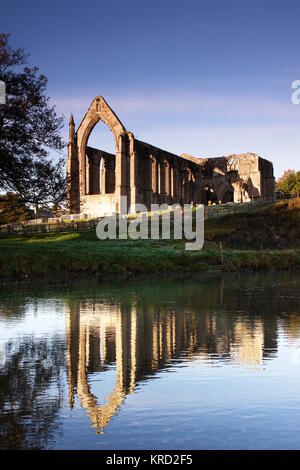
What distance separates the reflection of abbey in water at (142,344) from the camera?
669cm

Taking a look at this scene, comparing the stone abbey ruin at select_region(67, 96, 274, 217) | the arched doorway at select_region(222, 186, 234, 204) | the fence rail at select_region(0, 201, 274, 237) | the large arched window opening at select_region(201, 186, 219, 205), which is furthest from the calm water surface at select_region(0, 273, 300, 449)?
the large arched window opening at select_region(201, 186, 219, 205)

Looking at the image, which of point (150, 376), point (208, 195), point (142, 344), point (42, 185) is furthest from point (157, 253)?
point (208, 195)

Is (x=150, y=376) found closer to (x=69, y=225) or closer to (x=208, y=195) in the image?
(x=69, y=225)

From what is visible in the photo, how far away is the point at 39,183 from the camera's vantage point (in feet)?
87.5

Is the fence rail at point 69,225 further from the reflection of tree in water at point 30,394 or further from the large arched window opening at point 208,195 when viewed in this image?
the reflection of tree in water at point 30,394

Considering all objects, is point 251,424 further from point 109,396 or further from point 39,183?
point 39,183

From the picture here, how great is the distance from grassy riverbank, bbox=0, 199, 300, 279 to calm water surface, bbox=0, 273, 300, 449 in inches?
487

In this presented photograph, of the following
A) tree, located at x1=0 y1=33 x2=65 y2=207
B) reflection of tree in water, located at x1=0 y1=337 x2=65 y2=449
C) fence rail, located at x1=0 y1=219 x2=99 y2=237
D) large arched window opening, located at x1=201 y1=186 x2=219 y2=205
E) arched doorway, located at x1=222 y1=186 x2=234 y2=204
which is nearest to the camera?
reflection of tree in water, located at x1=0 y1=337 x2=65 y2=449

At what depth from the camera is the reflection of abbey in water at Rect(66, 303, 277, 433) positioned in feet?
22.0

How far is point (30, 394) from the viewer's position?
6273mm

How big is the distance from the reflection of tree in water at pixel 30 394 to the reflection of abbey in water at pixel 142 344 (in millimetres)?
236

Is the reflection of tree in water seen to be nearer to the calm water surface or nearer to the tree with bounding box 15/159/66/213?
the calm water surface

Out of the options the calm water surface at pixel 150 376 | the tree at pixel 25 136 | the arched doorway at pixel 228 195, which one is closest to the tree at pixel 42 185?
the tree at pixel 25 136
